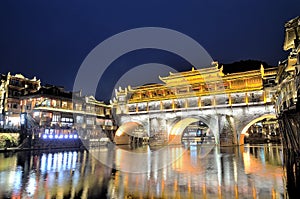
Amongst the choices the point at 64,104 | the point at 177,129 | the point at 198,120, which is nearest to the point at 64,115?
the point at 64,104

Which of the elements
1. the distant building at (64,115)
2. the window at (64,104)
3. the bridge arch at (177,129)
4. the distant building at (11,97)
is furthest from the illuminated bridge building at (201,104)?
the distant building at (11,97)

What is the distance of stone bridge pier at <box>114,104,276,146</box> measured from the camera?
3206 centimetres

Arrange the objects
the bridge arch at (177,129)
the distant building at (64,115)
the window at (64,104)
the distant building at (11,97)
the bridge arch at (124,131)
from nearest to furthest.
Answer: the distant building at (64,115), the distant building at (11,97), the bridge arch at (177,129), the window at (64,104), the bridge arch at (124,131)

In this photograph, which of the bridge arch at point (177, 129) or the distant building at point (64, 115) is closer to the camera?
the distant building at point (64, 115)

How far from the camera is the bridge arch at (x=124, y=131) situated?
43.1m

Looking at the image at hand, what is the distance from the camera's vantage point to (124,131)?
44.9 metres

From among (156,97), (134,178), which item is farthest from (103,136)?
(134,178)

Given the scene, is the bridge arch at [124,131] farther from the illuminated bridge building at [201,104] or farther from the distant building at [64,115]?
the distant building at [64,115]

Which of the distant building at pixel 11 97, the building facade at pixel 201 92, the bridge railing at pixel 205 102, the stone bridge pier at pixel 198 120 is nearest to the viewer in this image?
→ the bridge railing at pixel 205 102

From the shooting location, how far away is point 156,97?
1570 inches

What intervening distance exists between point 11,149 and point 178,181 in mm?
24494

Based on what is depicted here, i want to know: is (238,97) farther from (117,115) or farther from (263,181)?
(263,181)

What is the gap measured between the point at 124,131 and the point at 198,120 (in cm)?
1410

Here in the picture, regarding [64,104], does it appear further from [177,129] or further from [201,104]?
[201,104]
